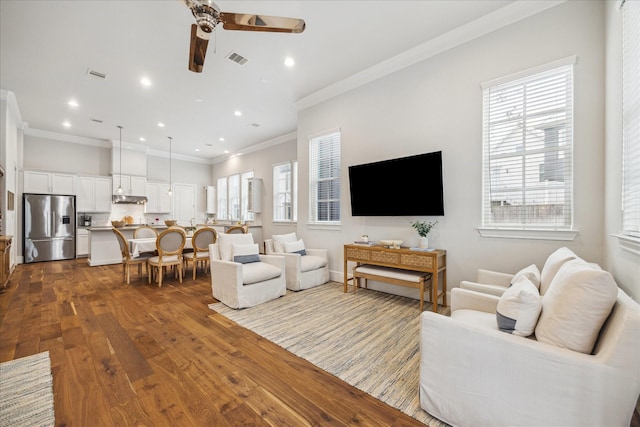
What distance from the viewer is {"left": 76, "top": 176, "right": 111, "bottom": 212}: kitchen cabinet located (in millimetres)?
7355

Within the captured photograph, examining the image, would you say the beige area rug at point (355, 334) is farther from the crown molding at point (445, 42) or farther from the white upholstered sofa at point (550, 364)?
the crown molding at point (445, 42)


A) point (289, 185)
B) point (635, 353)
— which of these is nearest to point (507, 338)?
point (635, 353)

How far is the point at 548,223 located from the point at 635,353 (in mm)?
2144

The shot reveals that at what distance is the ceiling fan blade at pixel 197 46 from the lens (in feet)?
7.61

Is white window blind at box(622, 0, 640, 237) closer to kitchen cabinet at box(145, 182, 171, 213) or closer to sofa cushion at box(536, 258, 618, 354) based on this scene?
sofa cushion at box(536, 258, 618, 354)

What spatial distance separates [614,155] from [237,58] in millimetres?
4362

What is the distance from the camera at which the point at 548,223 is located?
110 inches

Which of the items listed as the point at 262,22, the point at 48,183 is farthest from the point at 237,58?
the point at 48,183

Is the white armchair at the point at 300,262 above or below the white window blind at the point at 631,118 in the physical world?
below

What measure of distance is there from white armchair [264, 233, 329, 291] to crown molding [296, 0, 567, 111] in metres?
2.80

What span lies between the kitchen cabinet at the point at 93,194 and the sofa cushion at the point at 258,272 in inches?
263

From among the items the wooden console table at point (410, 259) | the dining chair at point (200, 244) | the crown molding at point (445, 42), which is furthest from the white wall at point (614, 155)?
the dining chair at point (200, 244)

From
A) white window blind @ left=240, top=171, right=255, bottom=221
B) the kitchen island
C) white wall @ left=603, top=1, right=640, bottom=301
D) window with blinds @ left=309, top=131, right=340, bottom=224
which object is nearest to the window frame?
white wall @ left=603, top=1, right=640, bottom=301

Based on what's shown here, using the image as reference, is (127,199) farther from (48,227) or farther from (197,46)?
(197,46)
